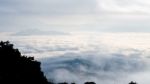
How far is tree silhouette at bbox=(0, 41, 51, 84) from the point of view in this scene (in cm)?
6617

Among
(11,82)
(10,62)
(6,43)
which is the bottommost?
(11,82)

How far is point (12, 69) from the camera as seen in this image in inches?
2724

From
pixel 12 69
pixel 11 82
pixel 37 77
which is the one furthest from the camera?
pixel 37 77

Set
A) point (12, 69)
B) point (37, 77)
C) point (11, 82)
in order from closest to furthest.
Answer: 1. point (11, 82)
2. point (12, 69)
3. point (37, 77)

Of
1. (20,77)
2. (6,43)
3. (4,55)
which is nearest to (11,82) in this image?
(20,77)

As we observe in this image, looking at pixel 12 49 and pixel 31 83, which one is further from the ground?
pixel 12 49

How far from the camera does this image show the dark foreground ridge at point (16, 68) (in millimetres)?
66169

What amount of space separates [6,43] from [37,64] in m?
6.51

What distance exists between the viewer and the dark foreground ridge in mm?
66169

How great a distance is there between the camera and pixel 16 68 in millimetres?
69812

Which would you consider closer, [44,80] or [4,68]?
[4,68]

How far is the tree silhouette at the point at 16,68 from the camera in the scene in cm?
6617

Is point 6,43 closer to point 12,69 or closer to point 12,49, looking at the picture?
point 12,49

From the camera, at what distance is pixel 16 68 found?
229 feet
